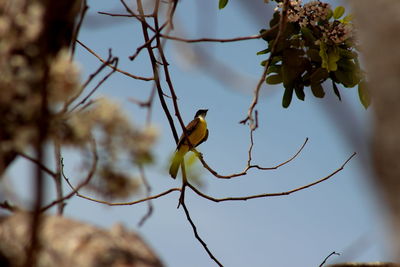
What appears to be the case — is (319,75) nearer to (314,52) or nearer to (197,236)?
(314,52)

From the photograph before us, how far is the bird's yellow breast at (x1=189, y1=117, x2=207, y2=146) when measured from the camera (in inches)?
241

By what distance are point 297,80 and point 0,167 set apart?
2.57 meters

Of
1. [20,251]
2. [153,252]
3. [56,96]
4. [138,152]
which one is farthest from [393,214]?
[56,96]

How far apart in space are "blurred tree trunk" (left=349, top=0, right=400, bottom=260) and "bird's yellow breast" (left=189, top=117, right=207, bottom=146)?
5.19 meters

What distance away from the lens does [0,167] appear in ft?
4.78

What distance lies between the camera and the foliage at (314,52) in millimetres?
3527

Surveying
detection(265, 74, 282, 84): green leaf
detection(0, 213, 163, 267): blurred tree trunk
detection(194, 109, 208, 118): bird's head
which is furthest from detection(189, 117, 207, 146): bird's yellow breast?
detection(0, 213, 163, 267): blurred tree trunk

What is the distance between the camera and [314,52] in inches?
140

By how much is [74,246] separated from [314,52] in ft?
8.45

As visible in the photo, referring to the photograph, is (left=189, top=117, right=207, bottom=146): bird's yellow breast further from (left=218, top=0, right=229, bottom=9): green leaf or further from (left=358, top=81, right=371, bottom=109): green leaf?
(left=358, top=81, right=371, bottom=109): green leaf

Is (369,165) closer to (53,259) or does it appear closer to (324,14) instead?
(53,259)

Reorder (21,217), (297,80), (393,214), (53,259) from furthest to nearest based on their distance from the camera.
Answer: (297,80), (21,217), (53,259), (393,214)

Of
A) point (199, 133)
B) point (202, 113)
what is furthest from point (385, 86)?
point (202, 113)

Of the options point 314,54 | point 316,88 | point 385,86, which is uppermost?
point 314,54
